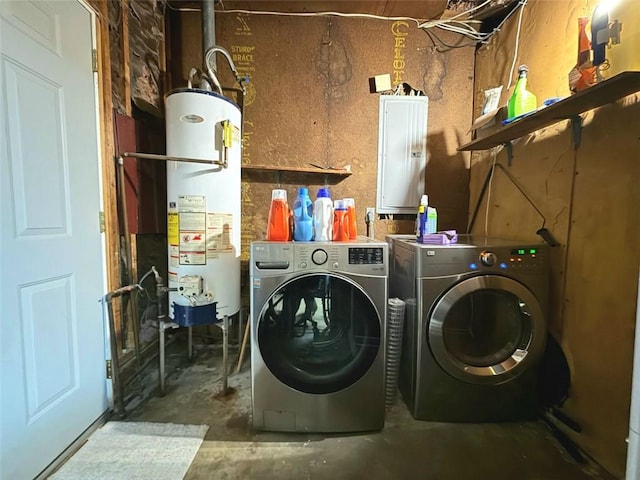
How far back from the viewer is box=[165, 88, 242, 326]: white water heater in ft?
4.90

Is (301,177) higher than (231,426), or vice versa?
(301,177)

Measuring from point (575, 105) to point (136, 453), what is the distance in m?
2.45

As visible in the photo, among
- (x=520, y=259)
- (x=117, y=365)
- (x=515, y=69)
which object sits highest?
(x=515, y=69)

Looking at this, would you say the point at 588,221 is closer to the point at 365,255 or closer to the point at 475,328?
the point at 475,328

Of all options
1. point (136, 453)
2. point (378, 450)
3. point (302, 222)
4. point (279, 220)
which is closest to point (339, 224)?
point (302, 222)

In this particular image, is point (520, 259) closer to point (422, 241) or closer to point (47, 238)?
point (422, 241)

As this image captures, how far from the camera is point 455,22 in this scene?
2078 mm

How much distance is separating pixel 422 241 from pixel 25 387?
5.88 feet

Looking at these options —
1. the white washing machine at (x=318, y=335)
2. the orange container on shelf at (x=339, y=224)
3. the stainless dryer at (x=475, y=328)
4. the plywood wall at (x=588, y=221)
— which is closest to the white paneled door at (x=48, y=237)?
the white washing machine at (x=318, y=335)

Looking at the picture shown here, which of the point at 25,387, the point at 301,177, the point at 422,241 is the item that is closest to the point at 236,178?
the point at 301,177

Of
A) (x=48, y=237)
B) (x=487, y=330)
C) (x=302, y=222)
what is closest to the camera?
(x=48, y=237)

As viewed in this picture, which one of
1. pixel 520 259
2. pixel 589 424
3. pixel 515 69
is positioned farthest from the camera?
pixel 515 69

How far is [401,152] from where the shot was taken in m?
2.17

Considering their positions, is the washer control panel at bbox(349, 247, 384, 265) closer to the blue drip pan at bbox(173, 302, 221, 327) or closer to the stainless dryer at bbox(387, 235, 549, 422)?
the stainless dryer at bbox(387, 235, 549, 422)
